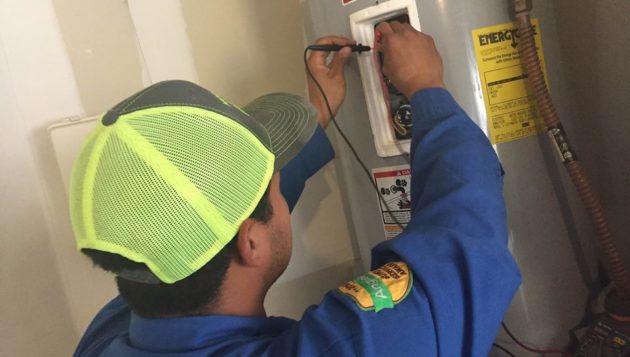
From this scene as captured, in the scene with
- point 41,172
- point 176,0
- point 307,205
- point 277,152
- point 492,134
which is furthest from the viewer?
point 307,205

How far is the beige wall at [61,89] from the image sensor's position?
101 centimetres

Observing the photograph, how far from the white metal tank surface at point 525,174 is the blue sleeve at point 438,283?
161mm

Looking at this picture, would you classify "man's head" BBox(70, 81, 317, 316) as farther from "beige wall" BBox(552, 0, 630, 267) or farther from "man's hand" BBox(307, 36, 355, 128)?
"beige wall" BBox(552, 0, 630, 267)

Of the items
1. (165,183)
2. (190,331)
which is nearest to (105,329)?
(190,331)

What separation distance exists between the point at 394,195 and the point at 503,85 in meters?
0.26

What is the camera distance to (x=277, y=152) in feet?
2.42

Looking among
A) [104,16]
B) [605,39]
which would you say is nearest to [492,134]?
[605,39]

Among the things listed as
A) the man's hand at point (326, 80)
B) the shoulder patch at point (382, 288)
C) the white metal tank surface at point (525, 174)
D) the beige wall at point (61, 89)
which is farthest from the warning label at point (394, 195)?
the beige wall at point (61, 89)

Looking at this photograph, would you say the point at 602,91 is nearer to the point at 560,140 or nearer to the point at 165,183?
the point at 560,140

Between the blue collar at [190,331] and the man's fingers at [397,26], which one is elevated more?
the man's fingers at [397,26]

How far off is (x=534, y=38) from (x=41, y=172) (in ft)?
3.04

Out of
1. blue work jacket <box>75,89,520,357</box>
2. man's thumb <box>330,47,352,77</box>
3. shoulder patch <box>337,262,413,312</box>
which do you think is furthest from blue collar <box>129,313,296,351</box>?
man's thumb <box>330,47,352,77</box>

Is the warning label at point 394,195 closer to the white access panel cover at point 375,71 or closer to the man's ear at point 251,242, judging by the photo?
the white access panel cover at point 375,71

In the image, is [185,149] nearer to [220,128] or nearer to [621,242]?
[220,128]
